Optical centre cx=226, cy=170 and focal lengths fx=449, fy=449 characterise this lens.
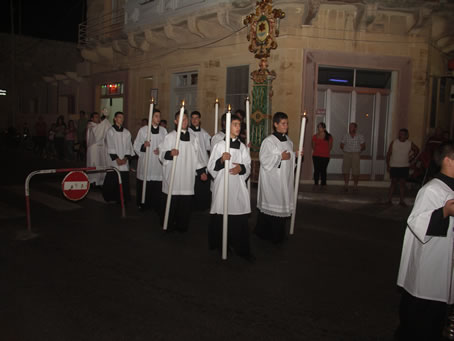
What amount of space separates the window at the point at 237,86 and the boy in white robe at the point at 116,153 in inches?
227

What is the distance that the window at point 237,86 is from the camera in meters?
14.6

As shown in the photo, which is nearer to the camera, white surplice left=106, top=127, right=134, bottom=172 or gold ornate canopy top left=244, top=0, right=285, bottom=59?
white surplice left=106, top=127, right=134, bottom=172

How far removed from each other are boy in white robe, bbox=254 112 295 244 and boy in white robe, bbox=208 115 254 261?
62 cm

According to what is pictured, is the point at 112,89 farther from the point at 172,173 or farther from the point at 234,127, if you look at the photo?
the point at 234,127

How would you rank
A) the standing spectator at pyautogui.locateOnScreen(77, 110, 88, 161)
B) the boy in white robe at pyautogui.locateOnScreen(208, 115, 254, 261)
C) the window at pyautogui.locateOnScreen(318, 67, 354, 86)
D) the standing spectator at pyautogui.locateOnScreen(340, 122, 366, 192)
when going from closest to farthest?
the boy in white robe at pyautogui.locateOnScreen(208, 115, 254, 261) < the standing spectator at pyautogui.locateOnScreen(340, 122, 366, 192) < the window at pyautogui.locateOnScreen(318, 67, 354, 86) < the standing spectator at pyautogui.locateOnScreen(77, 110, 88, 161)

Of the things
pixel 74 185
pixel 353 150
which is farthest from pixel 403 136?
pixel 74 185

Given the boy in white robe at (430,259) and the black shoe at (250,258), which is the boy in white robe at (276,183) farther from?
the boy in white robe at (430,259)

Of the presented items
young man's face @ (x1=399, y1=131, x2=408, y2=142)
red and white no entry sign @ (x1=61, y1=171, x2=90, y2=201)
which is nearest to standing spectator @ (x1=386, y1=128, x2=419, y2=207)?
young man's face @ (x1=399, y1=131, x2=408, y2=142)

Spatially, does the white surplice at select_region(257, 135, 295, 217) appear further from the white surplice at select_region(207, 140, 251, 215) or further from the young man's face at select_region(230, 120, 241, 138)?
the young man's face at select_region(230, 120, 241, 138)

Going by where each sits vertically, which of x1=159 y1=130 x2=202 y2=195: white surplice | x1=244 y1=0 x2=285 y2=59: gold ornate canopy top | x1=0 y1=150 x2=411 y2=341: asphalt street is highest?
x1=244 y1=0 x2=285 y2=59: gold ornate canopy top

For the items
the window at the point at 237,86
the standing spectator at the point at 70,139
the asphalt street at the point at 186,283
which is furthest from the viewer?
the standing spectator at the point at 70,139

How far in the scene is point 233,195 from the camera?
607 centimetres

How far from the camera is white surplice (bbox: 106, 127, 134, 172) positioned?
9562 millimetres

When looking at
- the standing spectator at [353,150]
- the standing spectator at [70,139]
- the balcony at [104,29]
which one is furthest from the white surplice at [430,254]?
the balcony at [104,29]
